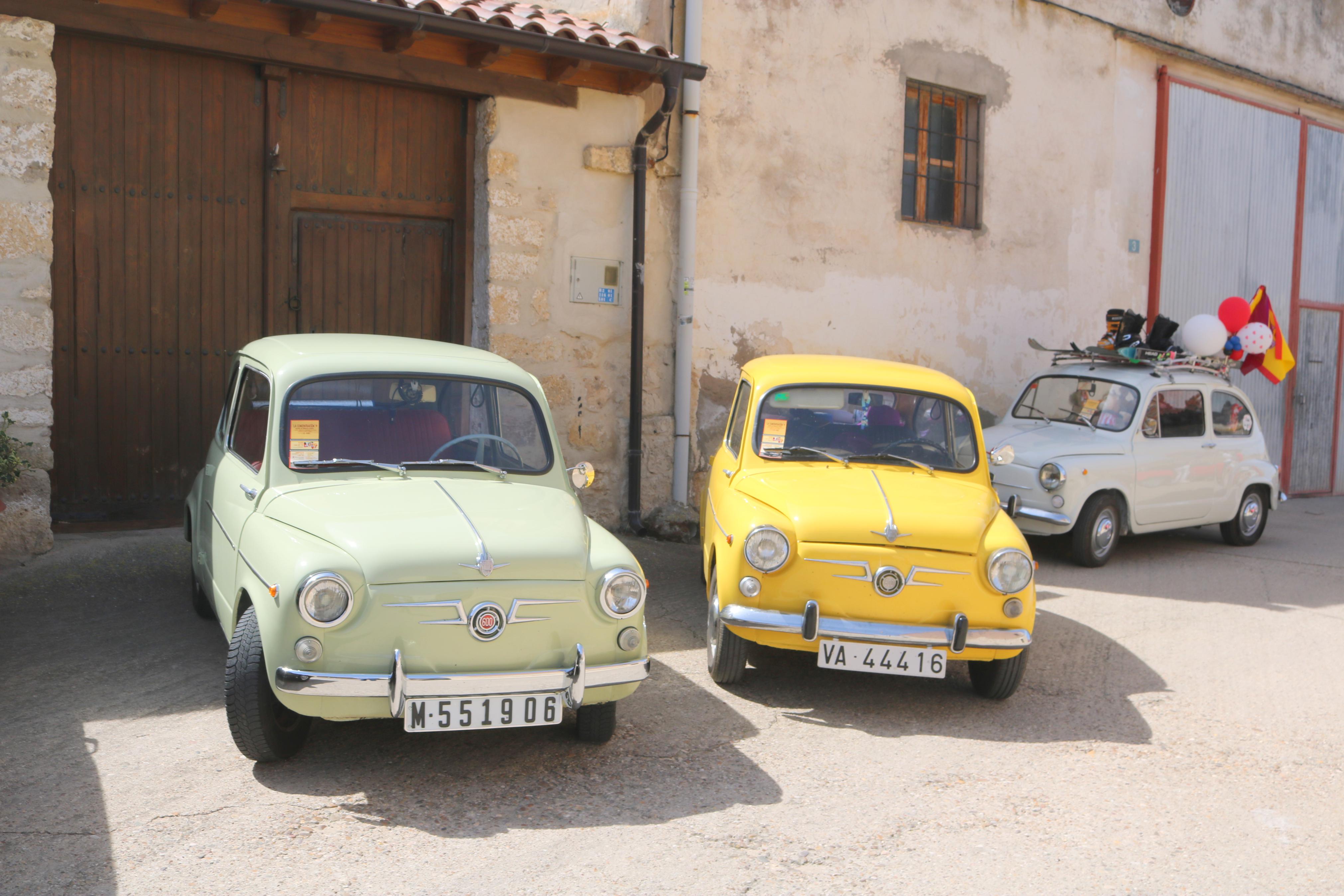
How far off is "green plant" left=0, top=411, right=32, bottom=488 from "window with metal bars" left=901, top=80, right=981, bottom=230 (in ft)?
24.3

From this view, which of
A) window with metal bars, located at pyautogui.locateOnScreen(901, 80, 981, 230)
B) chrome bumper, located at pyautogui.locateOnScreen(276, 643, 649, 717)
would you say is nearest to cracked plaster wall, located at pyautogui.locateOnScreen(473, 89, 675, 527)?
window with metal bars, located at pyautogui.locateOnScreen(901, 80, 981, 230)

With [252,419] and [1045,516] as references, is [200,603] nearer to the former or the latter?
[252,419]

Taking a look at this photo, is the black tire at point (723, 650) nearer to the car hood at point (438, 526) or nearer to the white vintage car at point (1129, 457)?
the car hood at point (438, 526)

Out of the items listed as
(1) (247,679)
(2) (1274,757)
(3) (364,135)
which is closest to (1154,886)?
(2) (1274,757)

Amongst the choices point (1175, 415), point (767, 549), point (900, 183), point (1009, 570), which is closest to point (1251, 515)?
point (1175, 415)

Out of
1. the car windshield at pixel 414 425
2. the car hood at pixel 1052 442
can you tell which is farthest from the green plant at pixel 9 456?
the car hood at pixel 1052 442

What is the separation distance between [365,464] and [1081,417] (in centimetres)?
655

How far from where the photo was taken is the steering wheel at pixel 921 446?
5.85 m

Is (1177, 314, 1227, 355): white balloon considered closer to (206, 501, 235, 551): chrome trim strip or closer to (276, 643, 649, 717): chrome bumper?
(276, 643, 649, 717): chrome bumper

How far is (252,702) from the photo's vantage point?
12.5 ft

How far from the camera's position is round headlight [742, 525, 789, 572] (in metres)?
4.93

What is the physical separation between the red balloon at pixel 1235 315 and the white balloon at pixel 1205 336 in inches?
18.1

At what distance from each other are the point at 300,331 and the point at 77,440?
1.58m

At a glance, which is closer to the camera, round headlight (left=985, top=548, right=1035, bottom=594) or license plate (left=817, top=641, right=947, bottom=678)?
license plate (left=817, top=641, right=947, bottom=678)
